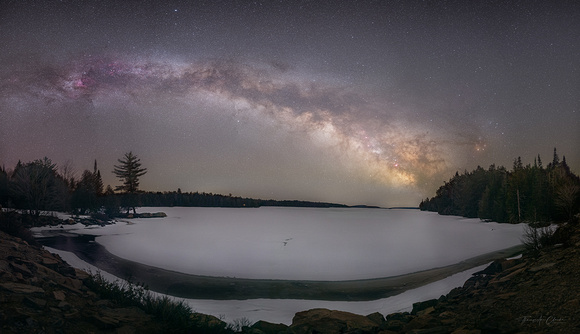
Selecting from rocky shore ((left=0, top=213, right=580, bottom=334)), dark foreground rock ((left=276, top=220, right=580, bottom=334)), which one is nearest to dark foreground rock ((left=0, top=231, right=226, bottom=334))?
rocky shore ((left=0, top=213, right=580, bottom=334))

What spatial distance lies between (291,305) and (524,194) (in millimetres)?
38777

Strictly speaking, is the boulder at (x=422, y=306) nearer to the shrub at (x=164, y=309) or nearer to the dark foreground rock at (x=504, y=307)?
the dark foreground rock at (x=504, y=307)

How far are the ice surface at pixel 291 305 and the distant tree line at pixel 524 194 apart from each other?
576 cm

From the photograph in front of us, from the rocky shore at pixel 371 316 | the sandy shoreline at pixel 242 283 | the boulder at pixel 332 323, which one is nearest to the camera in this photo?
the rocky shore at pixel 371 316

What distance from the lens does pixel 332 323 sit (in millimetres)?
7172

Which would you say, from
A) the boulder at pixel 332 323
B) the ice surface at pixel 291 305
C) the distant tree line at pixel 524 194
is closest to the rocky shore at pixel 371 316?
the boulder at pixel 332 323

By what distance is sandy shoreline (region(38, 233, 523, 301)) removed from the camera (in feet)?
38.1

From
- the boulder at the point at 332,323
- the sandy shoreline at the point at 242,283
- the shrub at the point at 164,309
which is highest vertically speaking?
the shrub at the point at 164,309

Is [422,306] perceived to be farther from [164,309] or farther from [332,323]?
[164,309]

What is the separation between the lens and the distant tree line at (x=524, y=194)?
48.1ft

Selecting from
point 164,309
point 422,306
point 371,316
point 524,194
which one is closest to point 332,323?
point 371,316

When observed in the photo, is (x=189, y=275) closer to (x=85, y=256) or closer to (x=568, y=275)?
(x=85, y=256)

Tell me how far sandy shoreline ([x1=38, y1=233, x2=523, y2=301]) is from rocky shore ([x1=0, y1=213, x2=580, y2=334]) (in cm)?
379

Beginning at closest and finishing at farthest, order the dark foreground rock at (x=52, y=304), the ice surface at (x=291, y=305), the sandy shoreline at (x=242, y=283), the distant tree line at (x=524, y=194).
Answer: the dark foreground rock at (x=52, y=304) < the ice surface at (x=291, y=305) < the sandy shoreline at (x=242, y=283) < the distant tree line at (x=524, y=194)
